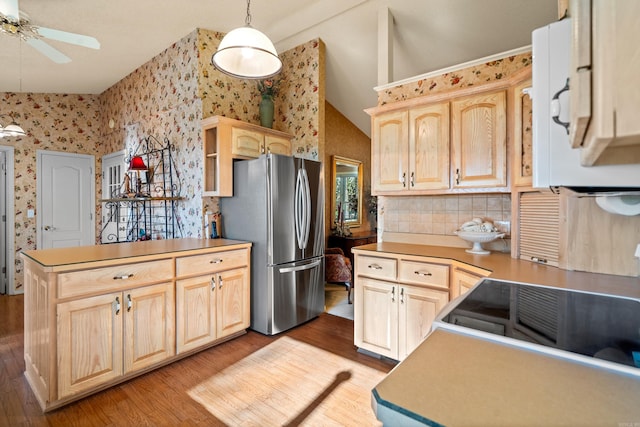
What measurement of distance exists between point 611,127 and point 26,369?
11.2ft

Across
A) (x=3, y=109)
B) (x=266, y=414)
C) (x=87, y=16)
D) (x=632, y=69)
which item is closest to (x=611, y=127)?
(x=632, y=69)

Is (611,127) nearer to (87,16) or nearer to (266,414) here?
(266,414)

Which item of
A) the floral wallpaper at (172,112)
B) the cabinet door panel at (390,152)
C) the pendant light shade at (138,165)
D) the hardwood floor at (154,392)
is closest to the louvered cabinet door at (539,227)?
the cabinet door panel at (390,152)

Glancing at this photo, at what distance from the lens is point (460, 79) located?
2625mm

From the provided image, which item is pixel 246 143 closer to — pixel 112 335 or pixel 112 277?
pixel 112 277

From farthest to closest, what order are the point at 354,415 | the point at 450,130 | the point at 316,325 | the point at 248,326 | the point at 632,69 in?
the point at 316,325, the point at 248,326, the point at 450,130, the point at 354,415, the point at 632,69

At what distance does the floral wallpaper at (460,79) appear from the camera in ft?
7.75

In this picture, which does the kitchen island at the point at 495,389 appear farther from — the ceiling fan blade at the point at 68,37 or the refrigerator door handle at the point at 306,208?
the ceiling fan blade at the point at 68,37

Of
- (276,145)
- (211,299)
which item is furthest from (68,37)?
(211,299)

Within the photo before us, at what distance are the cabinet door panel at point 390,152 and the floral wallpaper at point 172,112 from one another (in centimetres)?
118

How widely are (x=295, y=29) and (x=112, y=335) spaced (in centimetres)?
362

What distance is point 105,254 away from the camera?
2.24 meters

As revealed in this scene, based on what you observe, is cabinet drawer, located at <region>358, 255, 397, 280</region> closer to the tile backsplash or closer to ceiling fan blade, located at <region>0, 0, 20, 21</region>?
the tile backsplash

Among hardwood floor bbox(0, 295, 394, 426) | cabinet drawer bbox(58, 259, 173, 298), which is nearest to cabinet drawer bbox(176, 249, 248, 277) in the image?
cabinet drawer bbox(58, 259, 173, 298)
